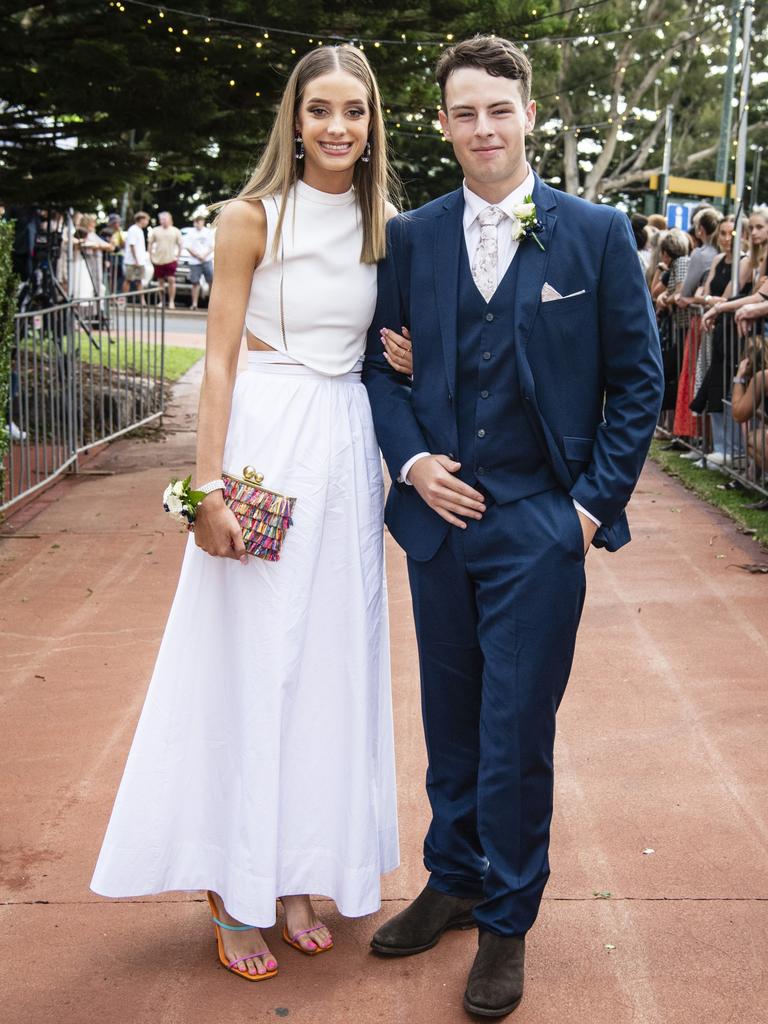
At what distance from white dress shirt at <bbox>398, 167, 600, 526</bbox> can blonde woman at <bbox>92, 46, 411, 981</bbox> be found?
0.24m

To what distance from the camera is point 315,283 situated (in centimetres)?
331

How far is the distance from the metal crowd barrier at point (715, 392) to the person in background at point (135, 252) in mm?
15479

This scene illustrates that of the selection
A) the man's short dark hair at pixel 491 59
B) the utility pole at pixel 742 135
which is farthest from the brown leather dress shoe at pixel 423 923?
the utility pole at pixel 742 135

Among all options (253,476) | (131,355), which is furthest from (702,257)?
(253,476)

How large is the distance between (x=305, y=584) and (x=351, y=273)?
0.81m

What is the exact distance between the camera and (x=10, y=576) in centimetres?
750

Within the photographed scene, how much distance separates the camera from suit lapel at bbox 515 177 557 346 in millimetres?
3092

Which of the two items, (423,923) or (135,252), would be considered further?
(135,252)

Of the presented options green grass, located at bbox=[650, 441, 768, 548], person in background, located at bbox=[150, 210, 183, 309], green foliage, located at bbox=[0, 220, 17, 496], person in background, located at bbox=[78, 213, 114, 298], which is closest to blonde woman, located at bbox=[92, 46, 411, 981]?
green foliage, located at bbox=[0, 220, 17, 496]

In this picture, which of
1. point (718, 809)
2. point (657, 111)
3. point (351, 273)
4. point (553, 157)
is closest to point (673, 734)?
point (718, 809)

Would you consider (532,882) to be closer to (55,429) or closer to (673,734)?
(673,734)

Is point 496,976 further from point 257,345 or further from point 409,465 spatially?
point 257,345

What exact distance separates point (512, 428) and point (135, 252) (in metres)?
23.9

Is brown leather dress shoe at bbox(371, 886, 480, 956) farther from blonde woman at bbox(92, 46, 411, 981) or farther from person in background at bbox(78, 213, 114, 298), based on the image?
person in background at bbox(78, 213, 114, 298)
